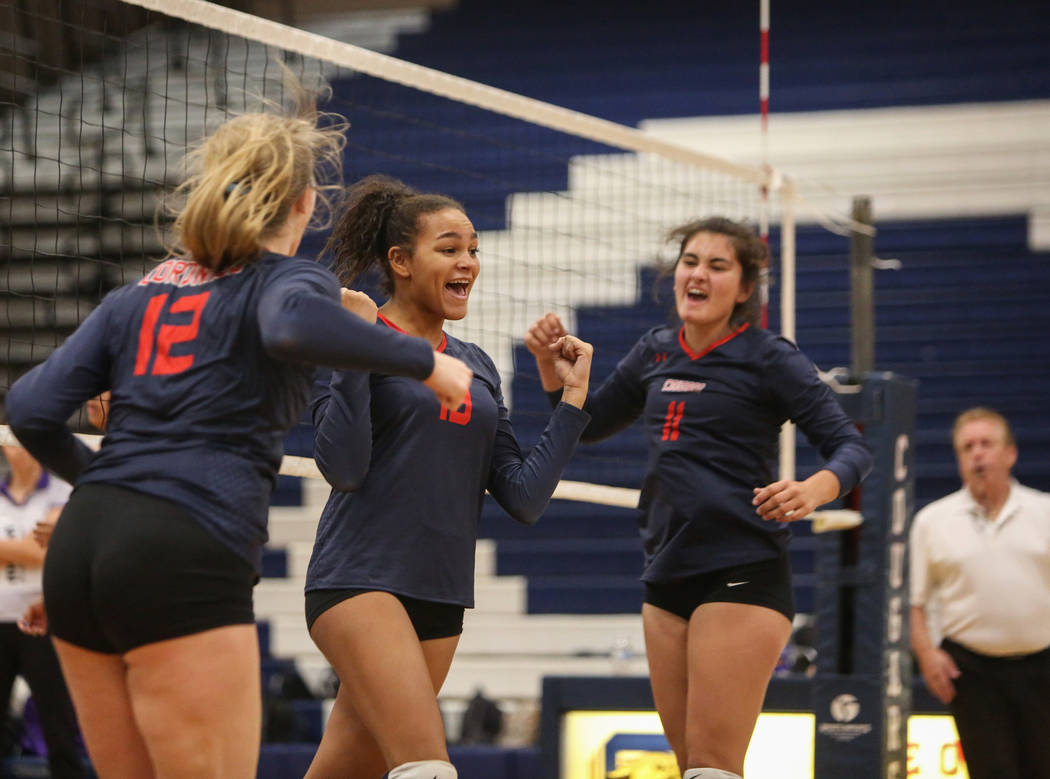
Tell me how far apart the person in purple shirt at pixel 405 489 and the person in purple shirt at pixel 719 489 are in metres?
0.28

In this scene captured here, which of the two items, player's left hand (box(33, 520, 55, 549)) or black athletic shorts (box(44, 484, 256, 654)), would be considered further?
player's left hand (box(33, 520, 55, 549))

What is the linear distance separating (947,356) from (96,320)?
779 cm

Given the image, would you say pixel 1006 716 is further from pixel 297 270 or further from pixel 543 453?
pixel 297 270

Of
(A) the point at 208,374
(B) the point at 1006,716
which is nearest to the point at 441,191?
(B) the point at 1006,716

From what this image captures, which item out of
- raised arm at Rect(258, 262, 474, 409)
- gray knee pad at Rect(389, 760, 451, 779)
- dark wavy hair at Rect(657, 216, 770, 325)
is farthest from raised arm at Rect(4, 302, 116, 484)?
dark wavy hair at Rect(657, 216, 770, 325)

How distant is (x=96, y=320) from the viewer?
213cm

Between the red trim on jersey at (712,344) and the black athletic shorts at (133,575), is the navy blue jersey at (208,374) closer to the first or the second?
the black athletic shorts at (133,575)

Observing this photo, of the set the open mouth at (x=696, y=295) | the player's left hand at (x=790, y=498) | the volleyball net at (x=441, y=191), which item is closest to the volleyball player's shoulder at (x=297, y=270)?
the player's left hand at (x=790, y=498)

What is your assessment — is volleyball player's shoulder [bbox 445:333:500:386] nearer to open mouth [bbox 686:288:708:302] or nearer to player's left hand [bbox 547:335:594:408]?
player's left hand [bbox 547:335:594:408]

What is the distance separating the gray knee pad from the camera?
256cm

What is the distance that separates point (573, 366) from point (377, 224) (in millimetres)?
576

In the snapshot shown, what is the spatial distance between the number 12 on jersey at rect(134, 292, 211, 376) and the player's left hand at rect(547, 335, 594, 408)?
45.9 inches

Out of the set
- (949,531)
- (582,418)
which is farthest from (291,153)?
(949,531)

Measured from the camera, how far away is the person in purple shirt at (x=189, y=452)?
1955 millimetres
